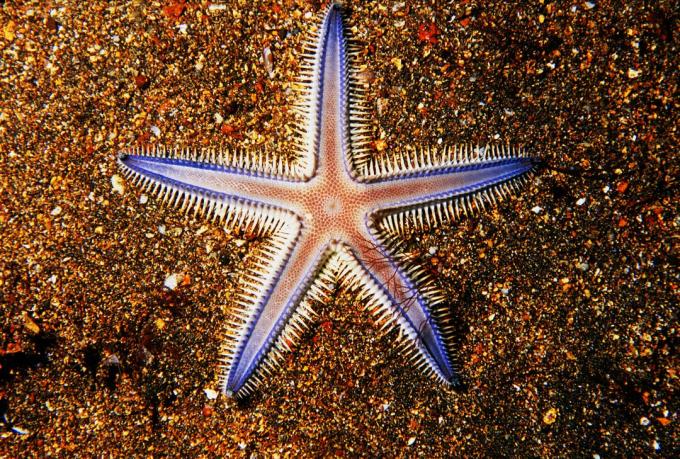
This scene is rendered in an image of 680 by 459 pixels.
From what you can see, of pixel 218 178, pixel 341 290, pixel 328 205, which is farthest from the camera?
pixel 341 290

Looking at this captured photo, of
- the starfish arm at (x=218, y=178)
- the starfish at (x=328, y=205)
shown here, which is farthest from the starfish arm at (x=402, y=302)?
the starfish arm at (x=218, y=178)

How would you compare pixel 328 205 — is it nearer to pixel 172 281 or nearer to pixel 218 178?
pixel 218 178

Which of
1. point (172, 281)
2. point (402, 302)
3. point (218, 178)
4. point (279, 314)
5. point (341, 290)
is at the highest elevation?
point (218, 178)

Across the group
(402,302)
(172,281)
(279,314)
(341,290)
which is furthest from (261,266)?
(402,302)

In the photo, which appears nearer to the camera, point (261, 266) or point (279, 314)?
point (279, 314)

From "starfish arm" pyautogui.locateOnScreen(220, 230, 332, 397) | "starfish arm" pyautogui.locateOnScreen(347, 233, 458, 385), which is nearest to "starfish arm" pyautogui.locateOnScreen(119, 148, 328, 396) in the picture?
"starfish arm" pyautogui.locateOnScreen(220, 230, 332, 397)

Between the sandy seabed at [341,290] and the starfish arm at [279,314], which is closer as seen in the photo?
the starfish arm at [279,314]

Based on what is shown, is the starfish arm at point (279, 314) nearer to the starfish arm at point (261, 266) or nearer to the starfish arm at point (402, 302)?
the starfish arm at point (261, 266)

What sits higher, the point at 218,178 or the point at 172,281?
the point at 218,178

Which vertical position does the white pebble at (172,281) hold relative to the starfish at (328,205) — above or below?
below
